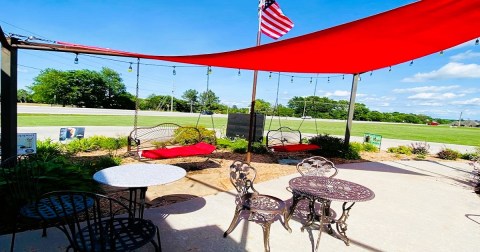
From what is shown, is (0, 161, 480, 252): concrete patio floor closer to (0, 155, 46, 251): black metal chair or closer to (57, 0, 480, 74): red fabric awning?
(0, 155, 46, 251): black metal chair

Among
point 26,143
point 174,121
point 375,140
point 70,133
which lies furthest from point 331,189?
point 174,121

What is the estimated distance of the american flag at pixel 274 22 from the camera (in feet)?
17.5

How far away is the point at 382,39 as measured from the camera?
347cm

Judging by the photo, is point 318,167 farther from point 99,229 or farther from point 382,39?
point 99,229

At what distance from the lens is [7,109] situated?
368 cm

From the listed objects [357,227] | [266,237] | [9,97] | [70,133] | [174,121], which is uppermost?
[9,97]

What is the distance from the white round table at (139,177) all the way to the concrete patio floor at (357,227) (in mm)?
602

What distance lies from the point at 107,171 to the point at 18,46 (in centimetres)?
249

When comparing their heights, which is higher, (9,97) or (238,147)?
(9,97)

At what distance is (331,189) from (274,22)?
399 cm

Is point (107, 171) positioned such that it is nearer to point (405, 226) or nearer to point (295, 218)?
point (295, 218)

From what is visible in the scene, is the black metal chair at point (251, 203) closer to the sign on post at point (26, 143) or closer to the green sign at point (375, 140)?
the sign on post at point (26, 143)

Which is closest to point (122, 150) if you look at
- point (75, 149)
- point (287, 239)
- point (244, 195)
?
point (75, 149)

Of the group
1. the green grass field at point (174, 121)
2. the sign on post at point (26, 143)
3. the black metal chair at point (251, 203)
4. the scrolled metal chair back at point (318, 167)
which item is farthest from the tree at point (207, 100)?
the black metal chair at point (251, 203)
